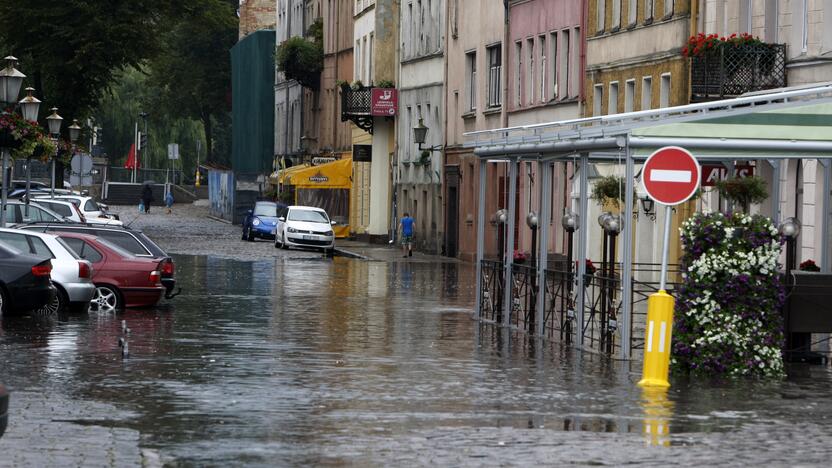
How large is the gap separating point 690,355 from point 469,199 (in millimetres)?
41711

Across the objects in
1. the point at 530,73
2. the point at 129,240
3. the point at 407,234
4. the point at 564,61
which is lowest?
the point at 407,234

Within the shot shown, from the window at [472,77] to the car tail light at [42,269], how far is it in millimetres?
36718

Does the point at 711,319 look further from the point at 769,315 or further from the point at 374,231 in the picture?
the point at 374,231

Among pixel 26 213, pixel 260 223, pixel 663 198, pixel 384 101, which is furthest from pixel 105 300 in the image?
pixel 384 101

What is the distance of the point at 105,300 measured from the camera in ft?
101

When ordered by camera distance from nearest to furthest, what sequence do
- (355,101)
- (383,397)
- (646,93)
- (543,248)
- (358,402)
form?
(358,402) < (383,397) < (543,248) < (646,93) < (355,101)

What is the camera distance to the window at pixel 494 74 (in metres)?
60.4

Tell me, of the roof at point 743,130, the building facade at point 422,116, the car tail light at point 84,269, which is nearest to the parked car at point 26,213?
the car tail light at point 84,269

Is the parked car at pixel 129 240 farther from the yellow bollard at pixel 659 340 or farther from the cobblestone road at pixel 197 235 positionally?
the cobblestone road at pixel 197 235

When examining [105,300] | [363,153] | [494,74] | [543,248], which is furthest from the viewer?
[363,153]

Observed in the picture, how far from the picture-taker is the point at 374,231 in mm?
77375

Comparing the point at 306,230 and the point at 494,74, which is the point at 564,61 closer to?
the point at 494,74

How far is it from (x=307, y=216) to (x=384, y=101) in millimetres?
9492

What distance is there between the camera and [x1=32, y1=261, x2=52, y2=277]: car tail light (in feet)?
89.2
